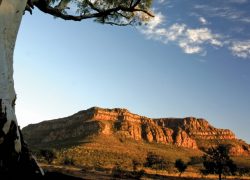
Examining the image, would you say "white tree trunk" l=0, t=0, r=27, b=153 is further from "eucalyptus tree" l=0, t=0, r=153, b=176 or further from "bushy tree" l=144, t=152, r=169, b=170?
"bushy tree" l=144, t=152, r=169, b=170

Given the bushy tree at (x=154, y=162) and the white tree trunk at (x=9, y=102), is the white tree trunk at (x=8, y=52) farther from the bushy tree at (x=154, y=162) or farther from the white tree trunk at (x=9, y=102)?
the bushy tree at (x=154, y=162)

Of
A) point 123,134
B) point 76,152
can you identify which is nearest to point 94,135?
point 123,134

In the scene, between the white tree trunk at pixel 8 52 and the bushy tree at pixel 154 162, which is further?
the bushy tree at pixel 154 162

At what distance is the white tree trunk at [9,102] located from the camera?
21.2ft

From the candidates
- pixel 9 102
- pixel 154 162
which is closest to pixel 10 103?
pixel 9 102

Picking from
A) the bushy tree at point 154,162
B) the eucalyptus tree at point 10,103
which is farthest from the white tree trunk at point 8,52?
the bushy tree at point 154,162

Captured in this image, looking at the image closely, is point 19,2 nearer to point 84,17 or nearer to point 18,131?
point 18,131

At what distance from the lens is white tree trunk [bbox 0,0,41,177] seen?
254 inches

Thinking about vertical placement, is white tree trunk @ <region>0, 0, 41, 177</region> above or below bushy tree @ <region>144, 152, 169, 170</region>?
above

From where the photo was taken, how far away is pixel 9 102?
7.17m

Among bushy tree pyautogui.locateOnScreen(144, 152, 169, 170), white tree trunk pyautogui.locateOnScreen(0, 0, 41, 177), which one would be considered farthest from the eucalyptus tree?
bushy tree pyautogui.locateOnScreen(144, 152, 169, 170)

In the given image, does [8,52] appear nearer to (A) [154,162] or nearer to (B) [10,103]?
(B) [10,103]

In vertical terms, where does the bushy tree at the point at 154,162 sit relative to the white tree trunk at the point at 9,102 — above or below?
below

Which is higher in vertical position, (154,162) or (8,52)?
(8,52)
